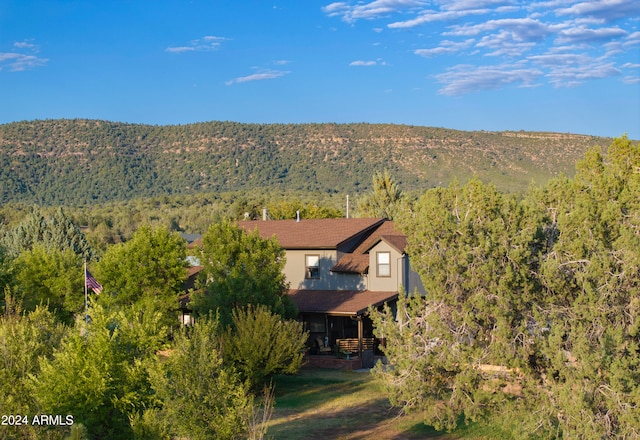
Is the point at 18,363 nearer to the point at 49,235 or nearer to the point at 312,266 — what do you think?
the point at 312,266

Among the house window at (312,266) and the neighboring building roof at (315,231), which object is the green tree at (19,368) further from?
the house window at (312,266)

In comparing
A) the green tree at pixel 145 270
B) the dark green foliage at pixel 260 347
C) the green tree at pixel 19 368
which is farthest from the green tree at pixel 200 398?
the green tree at pixel 145 270

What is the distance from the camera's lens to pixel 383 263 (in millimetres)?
36562

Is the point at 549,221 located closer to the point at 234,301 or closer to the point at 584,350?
the point at 584,350

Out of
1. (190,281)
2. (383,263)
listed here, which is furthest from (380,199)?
(383,263)

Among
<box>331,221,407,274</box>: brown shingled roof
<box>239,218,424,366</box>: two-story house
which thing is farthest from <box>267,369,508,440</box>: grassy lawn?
<box>331,221,407,274</box>: brown shingled roof

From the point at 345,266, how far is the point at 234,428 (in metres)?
21.9

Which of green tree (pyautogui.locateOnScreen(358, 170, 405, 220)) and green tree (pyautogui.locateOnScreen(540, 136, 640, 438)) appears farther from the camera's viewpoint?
green tree (pyautogui.locateOnScreen(358, 170, 405, 220))

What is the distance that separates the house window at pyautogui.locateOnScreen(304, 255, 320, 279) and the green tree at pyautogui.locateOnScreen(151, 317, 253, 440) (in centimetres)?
2228

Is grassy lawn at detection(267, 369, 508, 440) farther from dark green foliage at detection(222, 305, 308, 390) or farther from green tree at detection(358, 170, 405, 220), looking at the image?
green tree at detection(358, 170, 405, 220)

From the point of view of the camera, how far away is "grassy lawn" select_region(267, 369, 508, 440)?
23.1 meters

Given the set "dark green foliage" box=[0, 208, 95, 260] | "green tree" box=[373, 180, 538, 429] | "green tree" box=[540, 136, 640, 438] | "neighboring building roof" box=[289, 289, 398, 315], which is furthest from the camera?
"dark green foliage" box=[0, 208, 95, 260]

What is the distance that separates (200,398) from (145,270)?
19.7 m

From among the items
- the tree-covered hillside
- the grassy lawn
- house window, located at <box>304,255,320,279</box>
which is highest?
the tree-covered hillside
